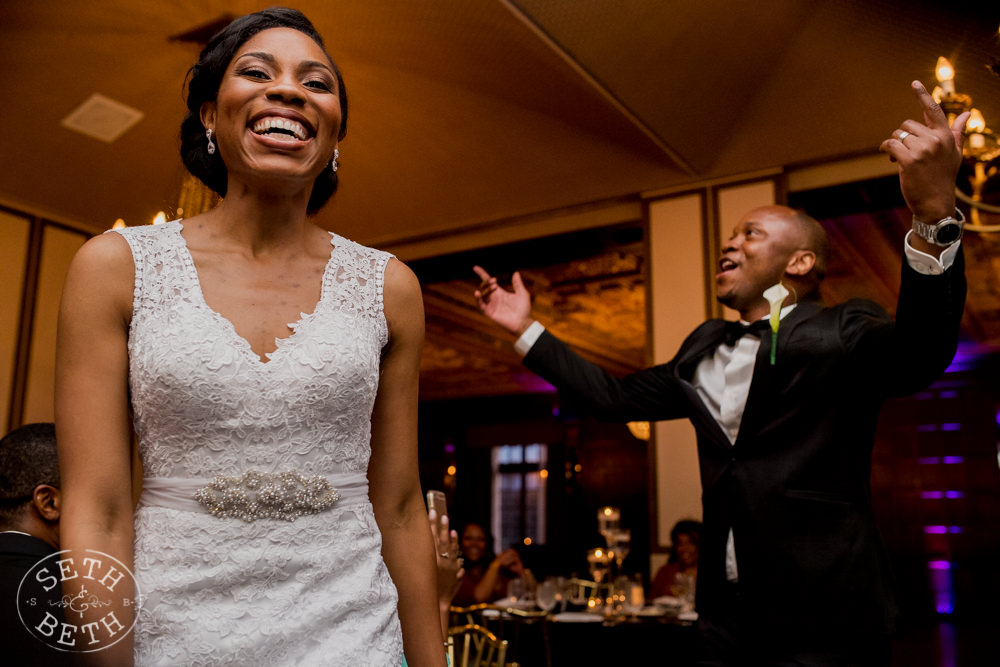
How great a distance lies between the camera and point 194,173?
4.74 feet

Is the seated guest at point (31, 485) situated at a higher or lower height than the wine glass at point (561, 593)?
higher

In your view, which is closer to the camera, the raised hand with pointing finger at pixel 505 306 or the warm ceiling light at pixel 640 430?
the raised hand with pointing finger at pixel 505 306

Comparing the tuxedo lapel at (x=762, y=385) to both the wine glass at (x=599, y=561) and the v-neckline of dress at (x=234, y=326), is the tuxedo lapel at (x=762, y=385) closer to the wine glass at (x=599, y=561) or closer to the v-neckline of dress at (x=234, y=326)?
the v-neckline of dress at (x=234, y=326)

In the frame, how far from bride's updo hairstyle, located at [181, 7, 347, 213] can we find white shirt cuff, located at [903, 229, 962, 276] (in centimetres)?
123

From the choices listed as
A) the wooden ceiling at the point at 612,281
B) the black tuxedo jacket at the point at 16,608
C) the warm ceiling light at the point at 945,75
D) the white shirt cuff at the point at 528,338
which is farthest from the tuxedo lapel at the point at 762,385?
the wooden ceiling at the point at 612,281

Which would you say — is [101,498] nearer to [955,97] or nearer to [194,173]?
[194,173]

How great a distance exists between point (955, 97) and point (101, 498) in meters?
3.37

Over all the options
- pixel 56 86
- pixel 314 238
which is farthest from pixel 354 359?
pixel 56 86

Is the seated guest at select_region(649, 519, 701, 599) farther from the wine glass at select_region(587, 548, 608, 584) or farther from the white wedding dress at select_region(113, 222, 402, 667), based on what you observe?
the white wedding dress at select_region(113, 222, 402, 667)

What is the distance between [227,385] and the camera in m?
1.12

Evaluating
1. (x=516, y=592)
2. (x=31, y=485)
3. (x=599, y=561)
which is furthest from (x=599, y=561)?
(x=31, y=485)

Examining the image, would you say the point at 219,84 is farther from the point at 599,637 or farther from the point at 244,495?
the point at 599,637

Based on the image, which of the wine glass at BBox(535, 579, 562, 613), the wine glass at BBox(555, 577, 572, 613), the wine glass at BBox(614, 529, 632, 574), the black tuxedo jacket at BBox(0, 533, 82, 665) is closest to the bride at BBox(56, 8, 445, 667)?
the black tuxedo jacket at BBox(0, 533, 82, 665)

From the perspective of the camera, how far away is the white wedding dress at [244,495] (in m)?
1.06
